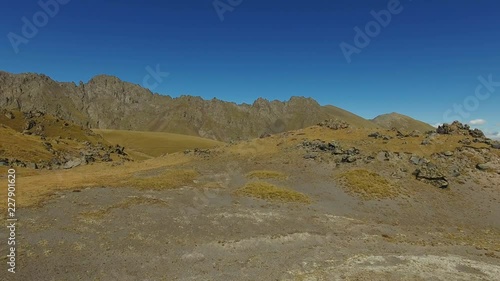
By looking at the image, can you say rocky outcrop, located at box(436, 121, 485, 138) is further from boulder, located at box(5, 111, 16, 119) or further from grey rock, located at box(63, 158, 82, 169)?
boulder, located at box(5, 111, 16, 119)

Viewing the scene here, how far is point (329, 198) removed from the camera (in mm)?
50125

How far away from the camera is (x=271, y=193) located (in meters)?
49.5

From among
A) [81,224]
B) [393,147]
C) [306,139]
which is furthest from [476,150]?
[81,224]

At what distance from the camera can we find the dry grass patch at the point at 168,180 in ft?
166

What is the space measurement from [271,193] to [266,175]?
34.7 feet

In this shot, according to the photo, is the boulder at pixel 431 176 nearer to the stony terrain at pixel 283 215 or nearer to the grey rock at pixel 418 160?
the stony terrain at pixel 283 215

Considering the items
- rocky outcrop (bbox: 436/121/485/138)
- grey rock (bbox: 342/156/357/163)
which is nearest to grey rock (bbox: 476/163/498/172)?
rocky outcrop (bbox: 436/121/485/138)

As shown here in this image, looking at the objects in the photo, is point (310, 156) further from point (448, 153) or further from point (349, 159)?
point (448, 153)

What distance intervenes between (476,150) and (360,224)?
131 ft

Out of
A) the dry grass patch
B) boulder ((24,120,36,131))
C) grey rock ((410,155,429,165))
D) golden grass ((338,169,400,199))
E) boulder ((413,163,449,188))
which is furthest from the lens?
boulder ((24,120,36,131))

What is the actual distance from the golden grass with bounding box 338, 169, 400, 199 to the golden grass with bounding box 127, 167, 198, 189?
26116mm

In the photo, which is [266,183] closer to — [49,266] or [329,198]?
[329,198]

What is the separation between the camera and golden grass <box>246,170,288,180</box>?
5931cm

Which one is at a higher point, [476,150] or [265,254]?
[476,150]
